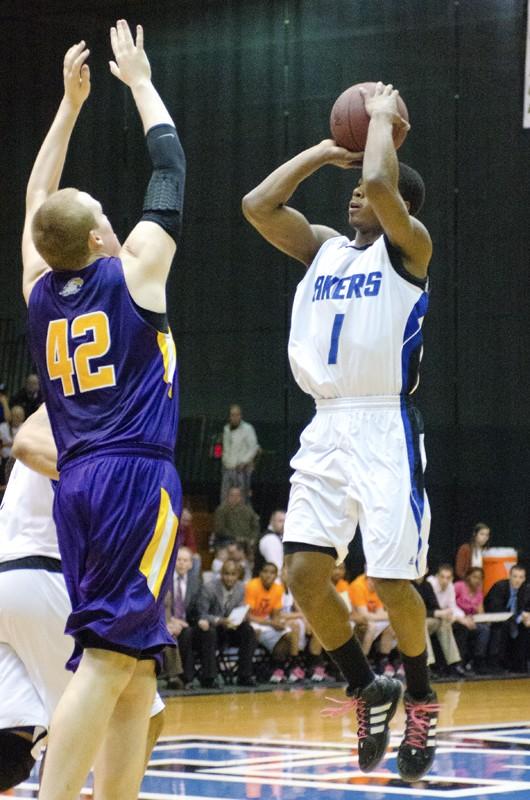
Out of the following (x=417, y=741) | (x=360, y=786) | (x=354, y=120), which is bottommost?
(x=360, y=786)

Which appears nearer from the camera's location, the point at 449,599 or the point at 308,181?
the point at 449,599

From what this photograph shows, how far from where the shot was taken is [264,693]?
13812mm

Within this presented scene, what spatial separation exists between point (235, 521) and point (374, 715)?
11.5 meters

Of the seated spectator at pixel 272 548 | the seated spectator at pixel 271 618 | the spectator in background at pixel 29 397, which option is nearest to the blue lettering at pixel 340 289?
the seated spectator at pixel 271 618

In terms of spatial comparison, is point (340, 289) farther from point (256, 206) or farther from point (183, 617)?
point (183, 617)

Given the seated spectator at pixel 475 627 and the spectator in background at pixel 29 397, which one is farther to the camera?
the spectator in background at pixel 29 397

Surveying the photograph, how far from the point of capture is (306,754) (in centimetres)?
913

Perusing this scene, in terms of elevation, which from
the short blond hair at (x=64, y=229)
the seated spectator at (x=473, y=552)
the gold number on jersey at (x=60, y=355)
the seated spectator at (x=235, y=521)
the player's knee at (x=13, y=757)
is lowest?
the seated spectator at (x=473, y=552)

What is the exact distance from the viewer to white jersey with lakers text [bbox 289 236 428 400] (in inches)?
209

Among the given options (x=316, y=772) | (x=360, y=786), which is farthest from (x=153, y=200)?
(x=316, y=772)

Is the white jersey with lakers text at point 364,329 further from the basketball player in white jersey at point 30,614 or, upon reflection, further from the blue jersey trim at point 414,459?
the basketball player in white jersey at point 30,614

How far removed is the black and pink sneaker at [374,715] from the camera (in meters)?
5.32

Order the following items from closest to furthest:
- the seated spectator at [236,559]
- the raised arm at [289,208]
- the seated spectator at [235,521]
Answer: the raised arm at [289,208], the seated spectator at [236,559], the seated spectator at [235,521]

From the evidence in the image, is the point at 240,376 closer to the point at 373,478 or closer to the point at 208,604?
the point at 208,604
